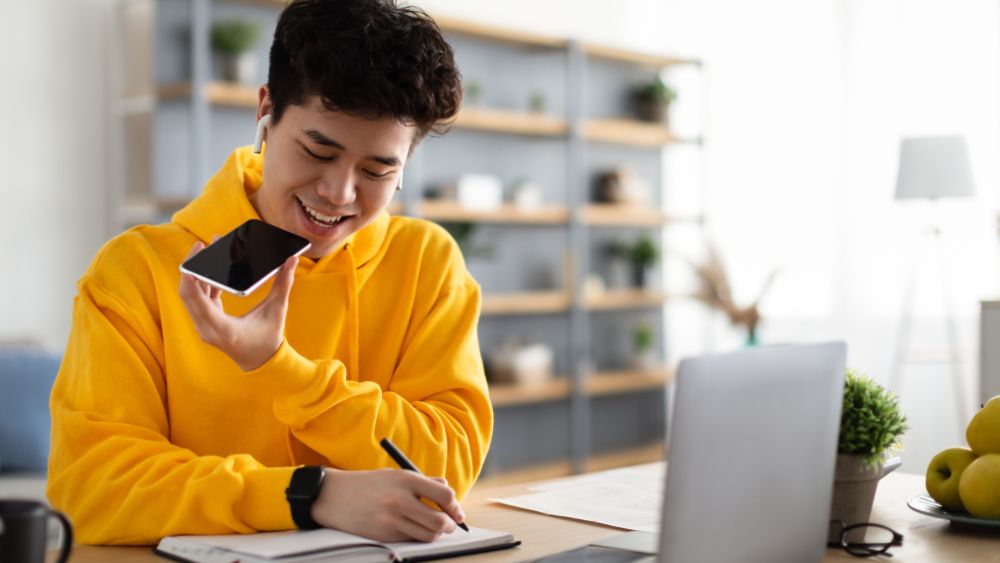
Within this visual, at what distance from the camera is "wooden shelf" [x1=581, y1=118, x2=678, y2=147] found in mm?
5664

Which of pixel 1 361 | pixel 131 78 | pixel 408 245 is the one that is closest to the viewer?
pixel 408 245

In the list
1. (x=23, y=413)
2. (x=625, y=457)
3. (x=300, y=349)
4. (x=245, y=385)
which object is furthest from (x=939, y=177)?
(x=245, y=385)

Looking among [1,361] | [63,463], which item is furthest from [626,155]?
[63,463]

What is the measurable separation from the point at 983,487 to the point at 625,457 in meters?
4.60

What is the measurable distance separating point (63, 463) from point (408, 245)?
0.59 meters

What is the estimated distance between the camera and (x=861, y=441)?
1.33 meters

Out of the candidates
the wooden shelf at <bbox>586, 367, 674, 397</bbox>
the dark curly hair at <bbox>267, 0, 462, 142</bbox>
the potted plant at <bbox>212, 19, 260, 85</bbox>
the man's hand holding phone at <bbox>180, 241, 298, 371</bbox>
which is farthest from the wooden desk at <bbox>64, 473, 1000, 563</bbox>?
the wooden shelf at <bbox>586, 367, 674, 397</bbox>

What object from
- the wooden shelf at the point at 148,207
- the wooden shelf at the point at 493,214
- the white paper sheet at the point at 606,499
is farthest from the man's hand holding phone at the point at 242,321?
the wooden shelf at the point at 493,214

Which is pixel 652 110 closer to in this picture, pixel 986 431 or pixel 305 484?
pixel 986 431

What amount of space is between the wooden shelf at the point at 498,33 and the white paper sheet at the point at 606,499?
338 cm

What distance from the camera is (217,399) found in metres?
Answer: 1.55

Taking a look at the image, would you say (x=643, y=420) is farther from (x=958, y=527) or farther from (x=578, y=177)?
(x=958, y=527)

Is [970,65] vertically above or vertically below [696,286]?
above

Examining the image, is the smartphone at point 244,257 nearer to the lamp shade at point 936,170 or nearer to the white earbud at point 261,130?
the white earbud at point 261,130
